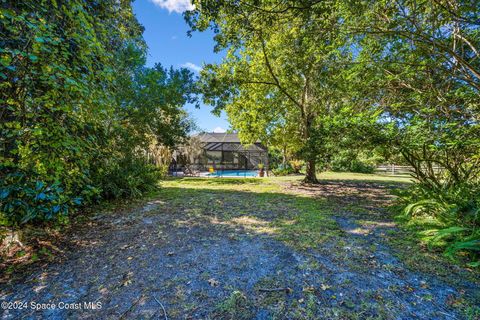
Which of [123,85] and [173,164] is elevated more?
[123,85]

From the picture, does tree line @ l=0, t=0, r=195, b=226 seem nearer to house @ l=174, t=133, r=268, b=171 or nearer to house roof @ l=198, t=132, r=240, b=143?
house @ l=174, t=133, r=268, b=171

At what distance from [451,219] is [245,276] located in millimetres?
3249

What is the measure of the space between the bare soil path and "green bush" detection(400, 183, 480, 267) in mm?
303

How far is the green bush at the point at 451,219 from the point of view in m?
2.50

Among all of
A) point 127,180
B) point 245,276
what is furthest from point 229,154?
point 245,276

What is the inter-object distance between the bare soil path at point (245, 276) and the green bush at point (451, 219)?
0.99 feet

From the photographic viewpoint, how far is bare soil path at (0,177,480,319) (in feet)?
5.70

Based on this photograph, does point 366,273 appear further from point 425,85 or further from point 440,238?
point 425,85

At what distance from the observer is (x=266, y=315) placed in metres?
1.68

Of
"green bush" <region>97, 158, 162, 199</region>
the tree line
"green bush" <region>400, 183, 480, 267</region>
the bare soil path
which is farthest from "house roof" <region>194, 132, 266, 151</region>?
the tree line

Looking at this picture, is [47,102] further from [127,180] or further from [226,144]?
[226,144]

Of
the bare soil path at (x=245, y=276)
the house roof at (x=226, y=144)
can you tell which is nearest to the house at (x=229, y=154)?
the house roof at (x=226, y=144)

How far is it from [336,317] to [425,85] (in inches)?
213

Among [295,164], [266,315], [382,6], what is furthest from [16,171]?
[295,164]
